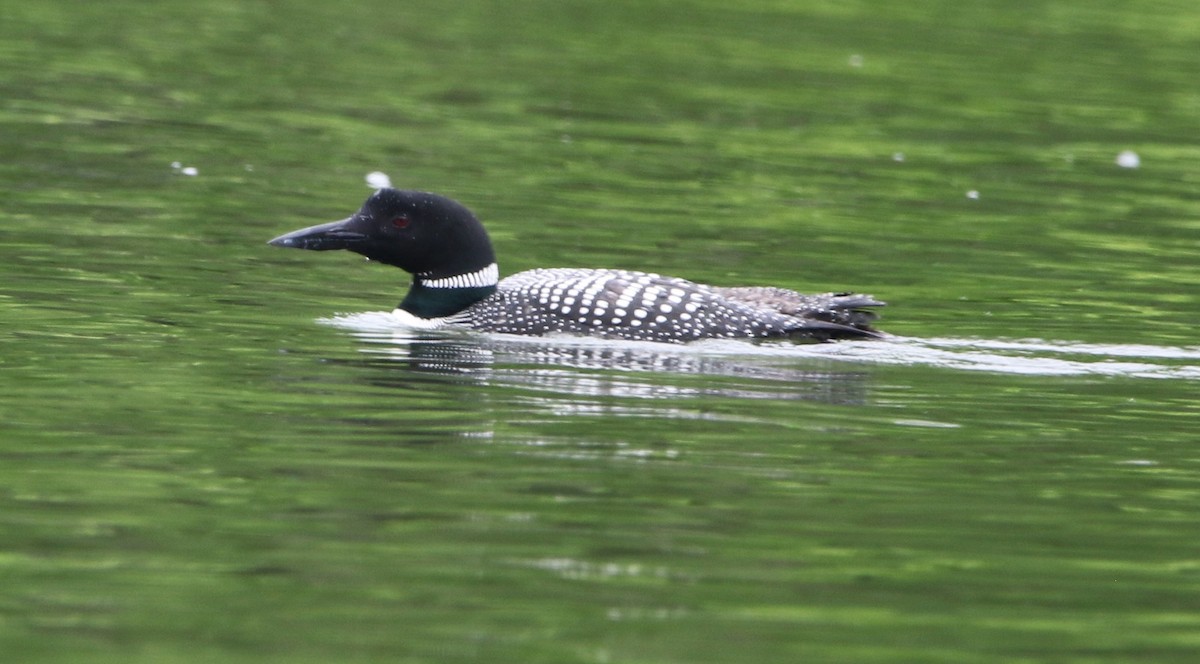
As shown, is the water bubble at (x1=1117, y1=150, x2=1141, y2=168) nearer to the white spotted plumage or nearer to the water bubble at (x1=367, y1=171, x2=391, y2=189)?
the water bubble at (x1=367, y1=171, x2=391, y2=189)

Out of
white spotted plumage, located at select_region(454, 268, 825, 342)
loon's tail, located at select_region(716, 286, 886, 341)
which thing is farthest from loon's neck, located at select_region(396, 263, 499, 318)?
loon's tail, located at select_region(716, 286, 886, 341)

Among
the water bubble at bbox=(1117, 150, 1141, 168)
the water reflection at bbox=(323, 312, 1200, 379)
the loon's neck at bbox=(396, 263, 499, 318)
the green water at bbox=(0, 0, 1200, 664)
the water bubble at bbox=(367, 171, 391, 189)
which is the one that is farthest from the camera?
the water bubble at bbox=(1117, 150, 1141, 168)

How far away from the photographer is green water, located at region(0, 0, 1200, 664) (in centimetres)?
520

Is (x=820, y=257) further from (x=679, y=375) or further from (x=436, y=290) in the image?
(x=679, y=375)

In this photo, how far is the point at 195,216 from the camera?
12711mm

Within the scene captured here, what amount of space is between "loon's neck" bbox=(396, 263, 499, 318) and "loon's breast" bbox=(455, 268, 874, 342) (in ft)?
0.99

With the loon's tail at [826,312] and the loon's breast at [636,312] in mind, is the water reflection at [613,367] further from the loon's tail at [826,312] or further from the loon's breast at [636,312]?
the loon's tail at [826,312]

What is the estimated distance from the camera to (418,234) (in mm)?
10203

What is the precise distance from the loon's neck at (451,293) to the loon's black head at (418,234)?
0.03 m

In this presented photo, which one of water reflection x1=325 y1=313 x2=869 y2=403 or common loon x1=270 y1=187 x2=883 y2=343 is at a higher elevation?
common loon x1=270 y1=187 x2=883 y2=343

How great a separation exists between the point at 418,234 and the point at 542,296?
0.85 metres

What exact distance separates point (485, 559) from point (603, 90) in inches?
564

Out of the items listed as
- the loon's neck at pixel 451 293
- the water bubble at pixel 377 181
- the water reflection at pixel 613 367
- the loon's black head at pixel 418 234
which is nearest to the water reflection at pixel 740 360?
the water reflection at pixel 613 367

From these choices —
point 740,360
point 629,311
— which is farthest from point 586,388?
point 629,311
